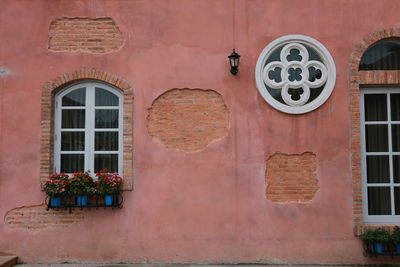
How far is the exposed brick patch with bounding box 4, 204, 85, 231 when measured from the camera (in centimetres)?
579

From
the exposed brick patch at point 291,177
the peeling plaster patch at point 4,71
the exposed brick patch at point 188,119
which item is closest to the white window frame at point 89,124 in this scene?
the exposed brick patch at point 188,119

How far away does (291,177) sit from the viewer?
5.79 metres

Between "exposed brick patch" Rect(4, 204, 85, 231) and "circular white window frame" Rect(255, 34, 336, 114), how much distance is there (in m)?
3.42

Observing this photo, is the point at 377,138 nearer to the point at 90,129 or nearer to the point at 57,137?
the point at 90,129

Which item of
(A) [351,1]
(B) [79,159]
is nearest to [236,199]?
(B) [79,159]

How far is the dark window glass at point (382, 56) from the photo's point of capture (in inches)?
235

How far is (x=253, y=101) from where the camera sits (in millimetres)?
5902

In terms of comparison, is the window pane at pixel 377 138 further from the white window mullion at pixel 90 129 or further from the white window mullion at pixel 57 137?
the white window mullion at pixel 57 137

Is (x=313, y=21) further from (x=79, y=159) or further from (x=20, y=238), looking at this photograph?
(x=20, y=238)

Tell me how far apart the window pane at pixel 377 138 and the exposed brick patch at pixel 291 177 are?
93 centimetres

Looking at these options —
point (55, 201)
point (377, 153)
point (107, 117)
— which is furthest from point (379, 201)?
point (55, 201)

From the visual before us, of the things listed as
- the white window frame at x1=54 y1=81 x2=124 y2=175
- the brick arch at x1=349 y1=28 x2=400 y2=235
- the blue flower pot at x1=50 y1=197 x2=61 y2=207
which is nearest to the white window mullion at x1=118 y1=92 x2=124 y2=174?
the white window frame at x1=54 y1=81 x2=124 y2=175

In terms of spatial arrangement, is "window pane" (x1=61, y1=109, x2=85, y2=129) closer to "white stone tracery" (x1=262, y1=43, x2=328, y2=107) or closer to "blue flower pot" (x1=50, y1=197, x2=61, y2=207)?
"blue flower pot" (x1=50, y1=197, x2=61, y2=207)

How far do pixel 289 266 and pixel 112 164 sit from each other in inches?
124
